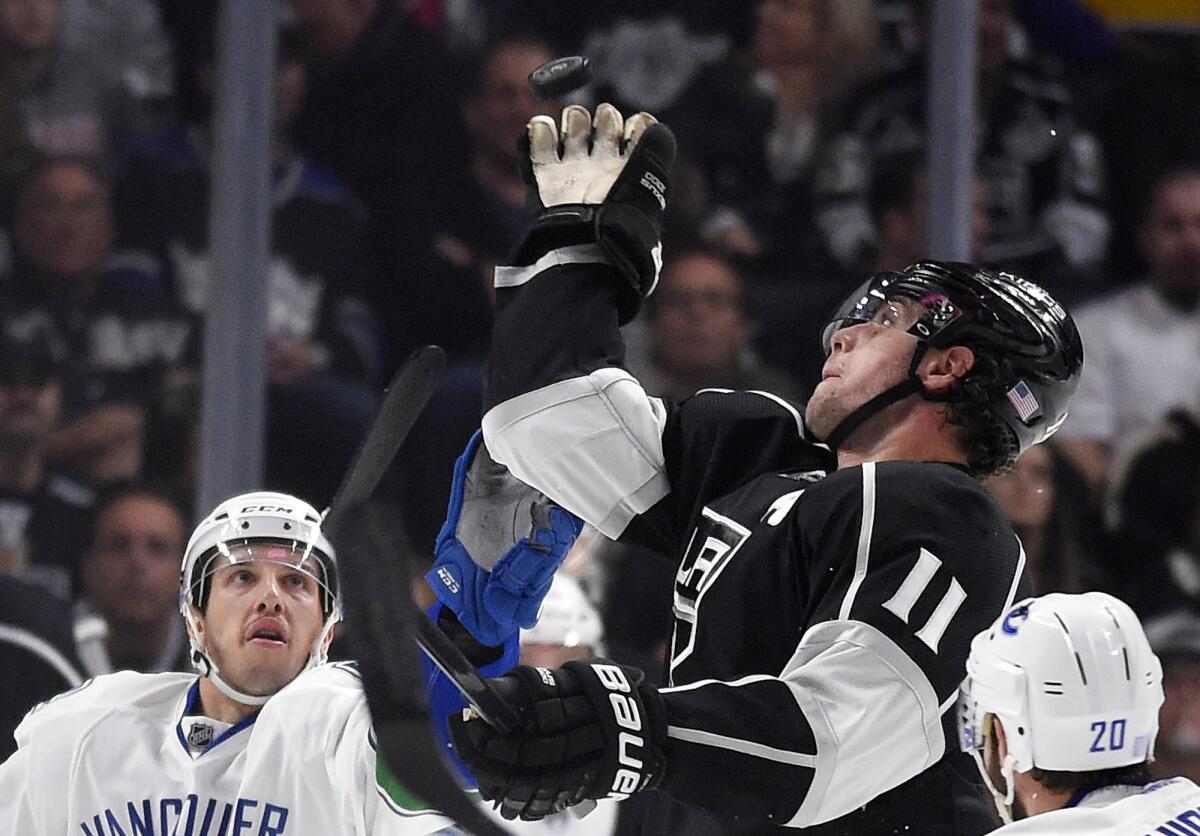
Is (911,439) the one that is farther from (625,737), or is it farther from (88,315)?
(88,315)

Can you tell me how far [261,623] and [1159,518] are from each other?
332 cm

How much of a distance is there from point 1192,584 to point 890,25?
6.29 feet

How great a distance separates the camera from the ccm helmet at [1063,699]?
2.06m

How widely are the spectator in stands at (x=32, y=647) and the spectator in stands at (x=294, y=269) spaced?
2.16 ft

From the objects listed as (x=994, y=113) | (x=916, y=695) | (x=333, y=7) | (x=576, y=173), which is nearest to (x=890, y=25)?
(x=994, y=113)

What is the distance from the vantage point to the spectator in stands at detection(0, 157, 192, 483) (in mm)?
4887

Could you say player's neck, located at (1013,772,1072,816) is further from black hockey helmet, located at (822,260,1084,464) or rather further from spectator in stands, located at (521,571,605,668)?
spectator in stands, located at (521,571,605,668)

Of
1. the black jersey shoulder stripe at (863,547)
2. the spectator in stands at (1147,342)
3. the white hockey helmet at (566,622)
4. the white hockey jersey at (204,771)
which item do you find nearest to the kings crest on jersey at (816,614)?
the black jersey shoulder stripe at (863,547)

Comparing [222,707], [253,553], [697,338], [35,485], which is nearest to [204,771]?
[222,707]

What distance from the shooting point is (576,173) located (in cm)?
219

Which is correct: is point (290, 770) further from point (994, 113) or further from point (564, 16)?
point (994, 113)

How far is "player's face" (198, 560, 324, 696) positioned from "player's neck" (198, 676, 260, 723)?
0.14ft

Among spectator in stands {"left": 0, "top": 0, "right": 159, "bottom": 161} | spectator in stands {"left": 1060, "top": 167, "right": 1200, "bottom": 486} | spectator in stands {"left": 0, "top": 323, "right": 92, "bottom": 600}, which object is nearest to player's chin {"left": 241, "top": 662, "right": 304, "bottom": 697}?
spectator in stands {"left": 0, "top": 323, "right": 92, "bottom": 600}

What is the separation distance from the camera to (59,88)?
16.3 ft
